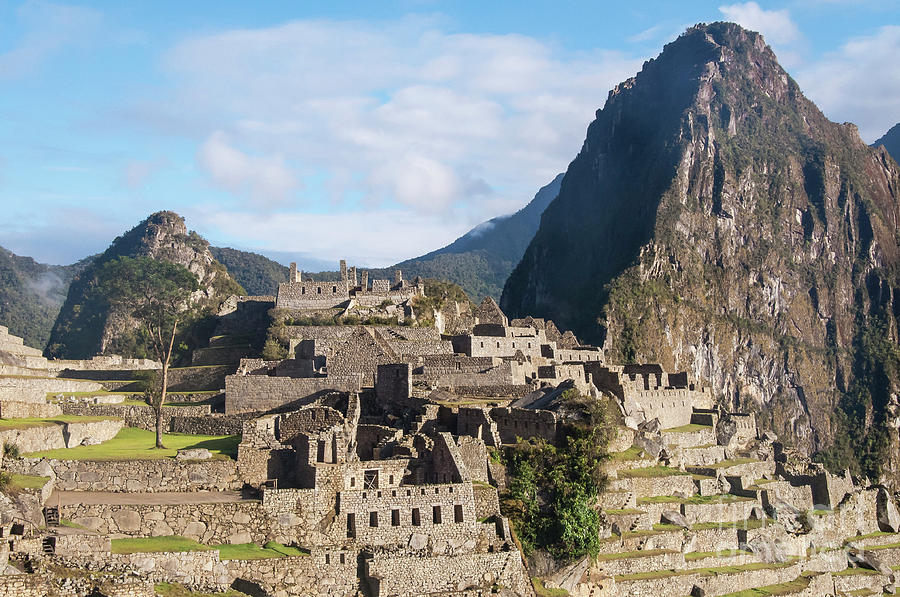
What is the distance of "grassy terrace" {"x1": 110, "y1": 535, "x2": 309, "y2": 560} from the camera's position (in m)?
22.4

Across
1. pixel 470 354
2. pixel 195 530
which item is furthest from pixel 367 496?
pixel 470 354

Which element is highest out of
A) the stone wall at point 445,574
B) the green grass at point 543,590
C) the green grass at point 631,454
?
the green grass at point 631,454

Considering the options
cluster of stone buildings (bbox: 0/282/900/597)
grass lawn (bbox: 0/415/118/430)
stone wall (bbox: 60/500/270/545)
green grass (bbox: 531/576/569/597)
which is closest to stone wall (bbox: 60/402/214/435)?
cluster of stone buildings (bbox: 0/282/900/597)

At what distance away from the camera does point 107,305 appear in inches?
2970

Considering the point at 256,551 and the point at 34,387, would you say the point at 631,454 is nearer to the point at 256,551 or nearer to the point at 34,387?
the point at 256,551

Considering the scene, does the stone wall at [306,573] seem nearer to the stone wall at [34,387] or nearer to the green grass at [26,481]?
the green grass at [26,481]

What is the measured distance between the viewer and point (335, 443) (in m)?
28.2

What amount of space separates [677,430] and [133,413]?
27.2 meters

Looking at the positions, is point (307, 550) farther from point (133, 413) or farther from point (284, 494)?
point (133, 413)

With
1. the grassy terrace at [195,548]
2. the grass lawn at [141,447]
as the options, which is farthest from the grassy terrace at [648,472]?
the grassy terrace at [195,548]

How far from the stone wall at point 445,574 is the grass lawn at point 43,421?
40.3ft

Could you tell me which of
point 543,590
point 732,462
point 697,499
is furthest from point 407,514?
point 732,462

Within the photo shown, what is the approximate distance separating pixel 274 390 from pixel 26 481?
15.5 metres

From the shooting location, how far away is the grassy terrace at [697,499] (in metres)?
37.8
